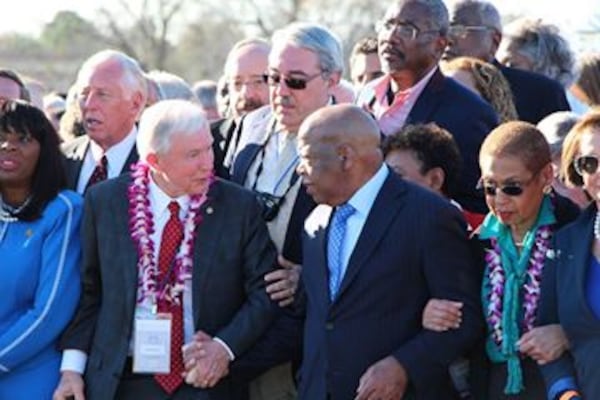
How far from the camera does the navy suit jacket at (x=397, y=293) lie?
18.7ft

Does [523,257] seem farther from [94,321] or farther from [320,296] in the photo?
[94,321]

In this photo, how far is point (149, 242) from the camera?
20.2 ft

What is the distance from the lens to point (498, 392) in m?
5.71

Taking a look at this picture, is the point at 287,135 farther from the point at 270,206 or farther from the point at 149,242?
the point at 149,242

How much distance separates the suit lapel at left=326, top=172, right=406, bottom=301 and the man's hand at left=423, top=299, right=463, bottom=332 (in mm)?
338

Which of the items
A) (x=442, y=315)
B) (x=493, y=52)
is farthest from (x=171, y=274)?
(x=493, y=52)

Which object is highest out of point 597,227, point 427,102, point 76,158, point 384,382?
point 427,102

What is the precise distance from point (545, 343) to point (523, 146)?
2.64ft

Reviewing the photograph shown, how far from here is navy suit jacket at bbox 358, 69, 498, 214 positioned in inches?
259

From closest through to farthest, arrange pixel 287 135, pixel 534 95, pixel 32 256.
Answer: pixel 32 256, pixel 287 135, pixel 534 95

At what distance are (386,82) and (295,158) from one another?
36.9 inches

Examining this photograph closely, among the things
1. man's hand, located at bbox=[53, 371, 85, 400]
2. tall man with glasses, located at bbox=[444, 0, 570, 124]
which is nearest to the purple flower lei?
man's hand, located at bbox=[53, 371, 85, 400]

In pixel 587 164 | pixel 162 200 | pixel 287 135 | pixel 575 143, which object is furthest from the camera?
pixel 287 135

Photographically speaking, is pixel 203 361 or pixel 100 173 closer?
pixel 203 361
